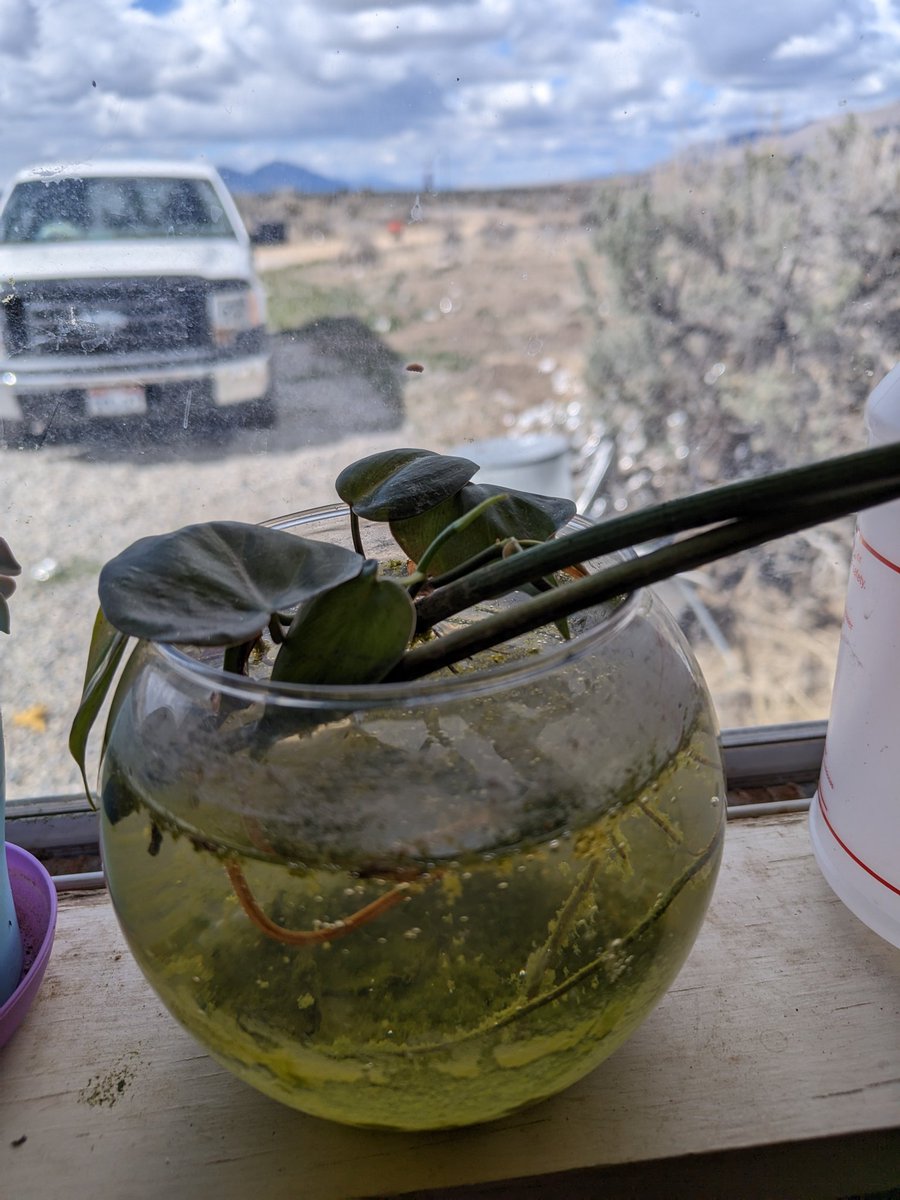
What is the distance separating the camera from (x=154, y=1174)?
15.4 inches

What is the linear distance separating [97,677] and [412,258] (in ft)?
1.06

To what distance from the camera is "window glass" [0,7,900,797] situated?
533 millimetres

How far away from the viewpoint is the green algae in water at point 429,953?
0.30 meters

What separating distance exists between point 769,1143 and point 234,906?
23cm

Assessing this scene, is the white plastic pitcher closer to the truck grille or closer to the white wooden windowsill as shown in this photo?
the white wooden windowsill

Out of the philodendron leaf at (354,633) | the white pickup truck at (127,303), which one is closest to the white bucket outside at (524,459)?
the white pickup truck at (127,303)

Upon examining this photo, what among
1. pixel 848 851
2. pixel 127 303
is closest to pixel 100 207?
pixel 127 303

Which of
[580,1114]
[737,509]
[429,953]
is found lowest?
[580,1114]

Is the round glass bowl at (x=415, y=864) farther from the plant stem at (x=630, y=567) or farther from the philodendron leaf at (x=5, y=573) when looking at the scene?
the philodendron leaf at (x=5, y=573)

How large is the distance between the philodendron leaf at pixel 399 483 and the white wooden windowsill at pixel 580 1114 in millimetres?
235

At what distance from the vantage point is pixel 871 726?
0.45 metres

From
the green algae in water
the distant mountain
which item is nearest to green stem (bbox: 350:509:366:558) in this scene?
the green algae in water

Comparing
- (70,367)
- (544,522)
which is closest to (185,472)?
(70,367)

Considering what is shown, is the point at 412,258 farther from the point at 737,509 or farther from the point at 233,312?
the point at 737,509
